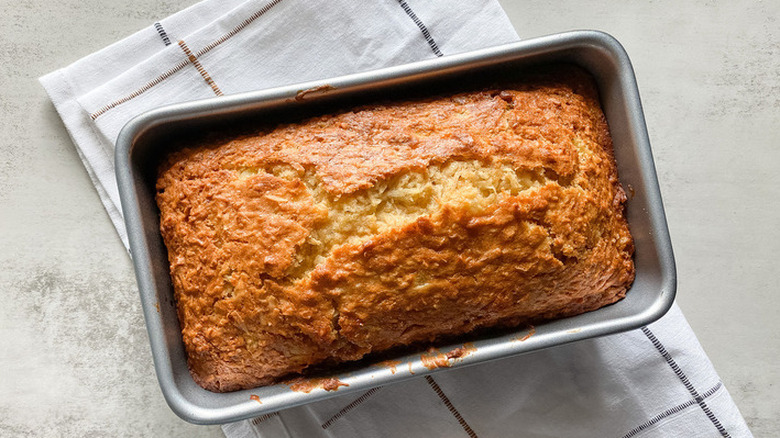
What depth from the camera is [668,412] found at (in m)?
2.05

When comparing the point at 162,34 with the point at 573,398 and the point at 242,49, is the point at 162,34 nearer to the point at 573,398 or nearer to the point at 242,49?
the point at 242,49

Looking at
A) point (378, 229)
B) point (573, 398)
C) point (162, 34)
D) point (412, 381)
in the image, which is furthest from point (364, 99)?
point (573, 398)

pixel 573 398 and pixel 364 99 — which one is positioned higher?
pixel 364 99

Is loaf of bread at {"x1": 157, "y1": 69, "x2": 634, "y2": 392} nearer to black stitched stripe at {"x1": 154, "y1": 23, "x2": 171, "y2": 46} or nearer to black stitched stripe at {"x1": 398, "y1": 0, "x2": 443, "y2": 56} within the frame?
black stitched stripe at {"x1": 398, "y1": 0, "x2": 443, "y2": 56}

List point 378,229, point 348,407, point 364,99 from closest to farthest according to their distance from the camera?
point 378,229 < point 364,99 < point 348,407

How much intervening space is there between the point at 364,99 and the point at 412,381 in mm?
Result: 929

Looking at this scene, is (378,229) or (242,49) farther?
(242,49)

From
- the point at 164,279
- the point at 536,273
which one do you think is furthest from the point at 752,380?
the point at 164,279

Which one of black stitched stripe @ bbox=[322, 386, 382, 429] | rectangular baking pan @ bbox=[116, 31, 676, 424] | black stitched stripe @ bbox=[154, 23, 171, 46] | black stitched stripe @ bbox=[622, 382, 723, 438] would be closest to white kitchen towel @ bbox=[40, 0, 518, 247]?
black stitched stripe @ bbox=[154, 23, 171, 46]

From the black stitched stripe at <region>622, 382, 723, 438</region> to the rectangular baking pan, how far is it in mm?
524

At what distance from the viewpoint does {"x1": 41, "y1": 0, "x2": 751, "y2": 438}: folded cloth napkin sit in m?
2.04

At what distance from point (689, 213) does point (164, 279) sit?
5.61ft

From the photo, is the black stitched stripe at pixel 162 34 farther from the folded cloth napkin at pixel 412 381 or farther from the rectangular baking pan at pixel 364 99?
the rectangular baking pan at pixel 364 99

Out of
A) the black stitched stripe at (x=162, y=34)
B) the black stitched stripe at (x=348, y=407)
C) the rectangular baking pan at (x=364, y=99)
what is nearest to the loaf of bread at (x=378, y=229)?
the rectangular baking pan at (x=364, y=99)
